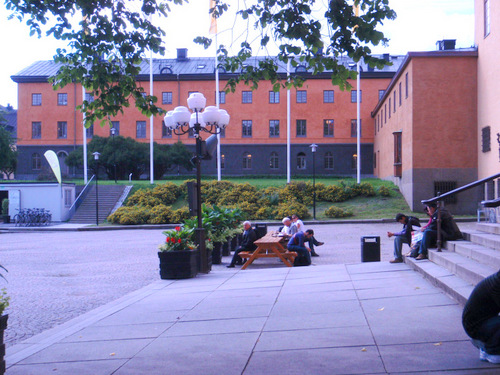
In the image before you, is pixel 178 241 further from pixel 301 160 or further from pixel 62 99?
pixel 62 99

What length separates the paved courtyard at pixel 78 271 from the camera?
8.63 metres

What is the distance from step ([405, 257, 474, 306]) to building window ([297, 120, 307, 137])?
168ft

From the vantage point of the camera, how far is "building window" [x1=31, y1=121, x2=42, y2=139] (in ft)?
206

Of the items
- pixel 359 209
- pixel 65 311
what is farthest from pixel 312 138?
pixel 65 311

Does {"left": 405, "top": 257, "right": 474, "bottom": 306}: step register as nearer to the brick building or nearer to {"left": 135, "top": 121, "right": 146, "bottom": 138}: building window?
the brick building

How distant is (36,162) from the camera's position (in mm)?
63344

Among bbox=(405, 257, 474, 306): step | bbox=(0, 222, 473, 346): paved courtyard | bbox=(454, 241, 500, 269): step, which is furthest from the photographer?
bbox=(0, 222, 473, 346): paved courtyard

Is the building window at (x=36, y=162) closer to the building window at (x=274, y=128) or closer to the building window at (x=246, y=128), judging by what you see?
the building window at (x=246, y=128)

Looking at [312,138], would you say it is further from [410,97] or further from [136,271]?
[136,271]

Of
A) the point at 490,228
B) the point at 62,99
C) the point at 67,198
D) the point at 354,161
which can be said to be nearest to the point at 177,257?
the point at 490,228

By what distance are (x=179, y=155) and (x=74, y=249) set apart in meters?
36.3

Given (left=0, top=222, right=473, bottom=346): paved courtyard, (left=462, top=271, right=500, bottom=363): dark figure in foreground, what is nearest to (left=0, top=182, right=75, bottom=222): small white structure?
(left=0, top=222, right=473, bottom=346): paved courtyard

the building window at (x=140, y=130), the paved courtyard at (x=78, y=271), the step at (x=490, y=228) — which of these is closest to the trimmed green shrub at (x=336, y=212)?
the paved courtyard at (x=78, y=271)

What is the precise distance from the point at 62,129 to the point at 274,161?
24.2 meters
